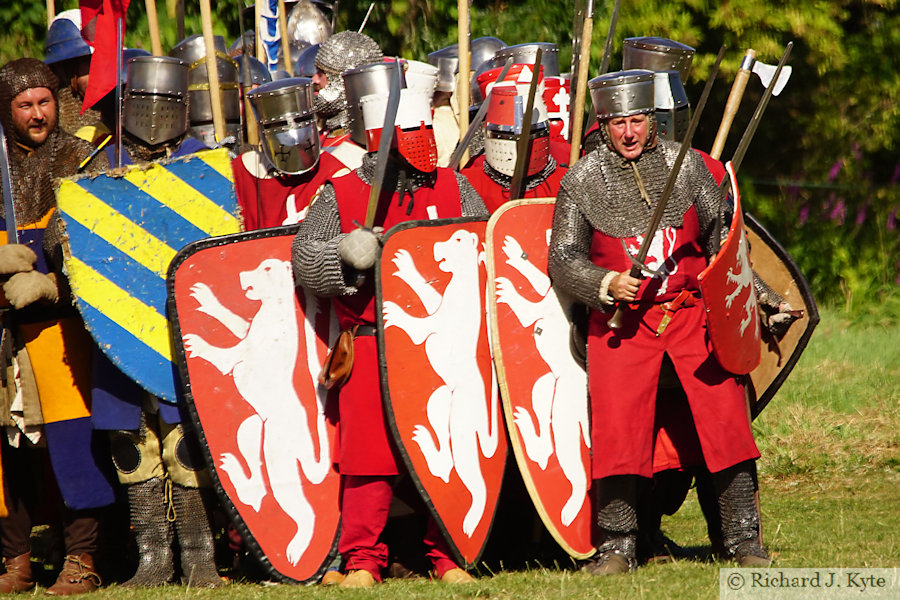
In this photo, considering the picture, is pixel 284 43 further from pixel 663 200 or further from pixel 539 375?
pixel 663 200

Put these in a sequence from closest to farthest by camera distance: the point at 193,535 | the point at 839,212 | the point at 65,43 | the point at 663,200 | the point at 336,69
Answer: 1. the point at 663,200
2. the point at 193,535
3. the point at 65,43
4. the point at 336,69
5. the point at 839,212

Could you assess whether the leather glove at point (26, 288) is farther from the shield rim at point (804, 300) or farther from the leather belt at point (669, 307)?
the shield rim at point (804, 300)

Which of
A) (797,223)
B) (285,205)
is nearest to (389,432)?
(285,205)

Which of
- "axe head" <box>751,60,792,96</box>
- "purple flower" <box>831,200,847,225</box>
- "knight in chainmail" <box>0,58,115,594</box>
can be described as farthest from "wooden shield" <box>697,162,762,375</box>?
"purple flower" <box>831,200,847,225</box>

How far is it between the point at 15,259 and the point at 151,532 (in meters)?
1.11

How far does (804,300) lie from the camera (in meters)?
4.85

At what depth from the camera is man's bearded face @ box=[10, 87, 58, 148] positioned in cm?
505

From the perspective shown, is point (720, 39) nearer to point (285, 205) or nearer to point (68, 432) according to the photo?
point (285, 205)

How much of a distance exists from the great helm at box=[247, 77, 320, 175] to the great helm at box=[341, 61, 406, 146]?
293mm

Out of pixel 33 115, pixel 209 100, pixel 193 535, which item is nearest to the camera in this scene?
pixel 193 535

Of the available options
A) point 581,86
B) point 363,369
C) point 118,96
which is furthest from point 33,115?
point 581,86

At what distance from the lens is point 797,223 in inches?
433

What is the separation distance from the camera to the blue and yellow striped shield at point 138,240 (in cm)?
467

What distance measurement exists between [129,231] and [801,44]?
666 cm
